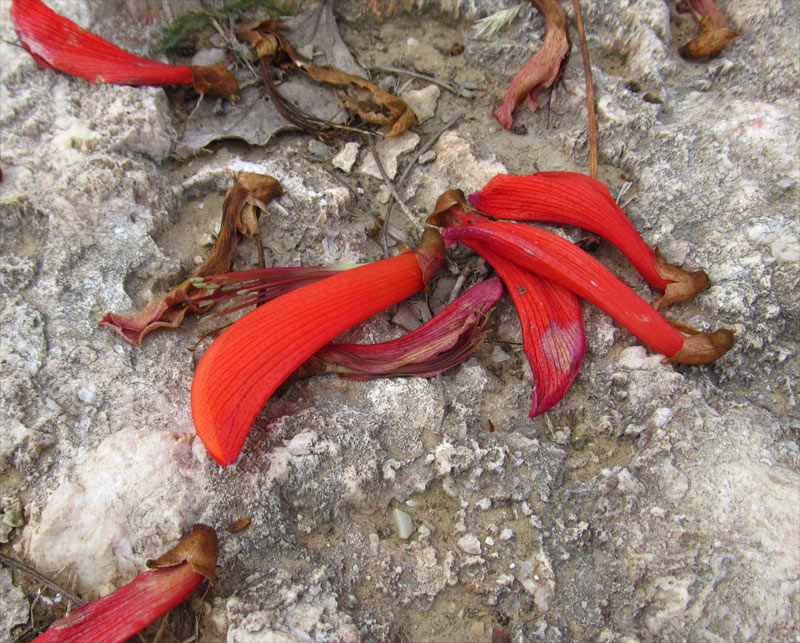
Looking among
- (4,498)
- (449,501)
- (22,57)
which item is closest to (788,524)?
(449,501)

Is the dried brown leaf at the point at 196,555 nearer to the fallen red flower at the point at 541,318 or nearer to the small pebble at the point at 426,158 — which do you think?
the fallen red flower at the point at 541,318

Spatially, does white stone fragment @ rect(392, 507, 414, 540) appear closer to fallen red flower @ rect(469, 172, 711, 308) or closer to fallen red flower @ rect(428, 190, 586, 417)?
fallen red flower @ rect(428, 190, 586, 417)

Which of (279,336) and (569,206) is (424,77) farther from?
(279,336)

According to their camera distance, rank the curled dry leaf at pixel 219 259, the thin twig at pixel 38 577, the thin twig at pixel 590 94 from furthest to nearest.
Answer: the thin twig at pixel 590 94, the curled dry leaf at pixel 219 259, the thin twig at pixel 38 577

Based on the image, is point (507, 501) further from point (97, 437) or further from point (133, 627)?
point (97, 437)

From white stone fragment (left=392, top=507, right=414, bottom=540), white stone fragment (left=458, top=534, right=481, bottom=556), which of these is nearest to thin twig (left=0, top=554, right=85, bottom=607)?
white stone fragment (left=392, top=507, right=414, bottom=540)

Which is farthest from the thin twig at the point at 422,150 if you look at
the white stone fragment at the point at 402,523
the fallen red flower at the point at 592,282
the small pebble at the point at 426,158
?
the white stone fragment at the point at 402,523
